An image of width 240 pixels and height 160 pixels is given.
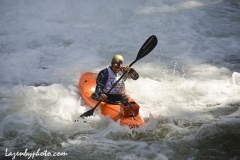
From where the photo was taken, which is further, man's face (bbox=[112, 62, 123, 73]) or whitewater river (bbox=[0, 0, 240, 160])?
man's face (bbox=[112, 62, 123, 73])

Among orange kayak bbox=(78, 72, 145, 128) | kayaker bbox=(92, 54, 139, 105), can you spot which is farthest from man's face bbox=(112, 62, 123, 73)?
orange kayak bbox=(78, 72, 145, 128)

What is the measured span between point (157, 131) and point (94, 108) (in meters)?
0.94

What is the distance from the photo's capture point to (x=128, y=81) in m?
6.18

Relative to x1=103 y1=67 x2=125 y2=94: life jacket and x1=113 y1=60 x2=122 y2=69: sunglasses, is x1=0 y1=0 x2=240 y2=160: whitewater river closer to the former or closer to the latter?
x1=103 y1=67 x2=125 y2=94: life jacket

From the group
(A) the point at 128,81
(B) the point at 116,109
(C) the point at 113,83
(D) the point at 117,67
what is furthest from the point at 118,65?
(A) the point at 128,81

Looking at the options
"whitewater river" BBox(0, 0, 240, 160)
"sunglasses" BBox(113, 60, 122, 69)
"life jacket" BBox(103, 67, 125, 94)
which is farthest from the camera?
"life jacket" BBox(103, 67, 125, 94)

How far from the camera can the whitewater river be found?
13.7 ft

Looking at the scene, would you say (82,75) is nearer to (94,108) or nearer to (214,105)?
(94,108)

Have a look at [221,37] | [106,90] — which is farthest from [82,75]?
[221,37]

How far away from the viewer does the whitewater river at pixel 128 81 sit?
4.16 metres

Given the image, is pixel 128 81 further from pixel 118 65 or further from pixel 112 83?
pixel 118 65

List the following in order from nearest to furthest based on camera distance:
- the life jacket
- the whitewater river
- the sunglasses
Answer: the whitewater river, the sunglasses, the life jacket

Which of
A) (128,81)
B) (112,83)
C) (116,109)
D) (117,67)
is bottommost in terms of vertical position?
(128,81)

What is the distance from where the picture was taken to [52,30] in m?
9.19
